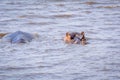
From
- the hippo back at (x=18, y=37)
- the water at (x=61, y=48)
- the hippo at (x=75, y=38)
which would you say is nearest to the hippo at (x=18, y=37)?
the hippo back at (x=18, y=37)

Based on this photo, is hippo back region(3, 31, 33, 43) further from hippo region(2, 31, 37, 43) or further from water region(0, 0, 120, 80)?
water region(0, 0, 120, 80)

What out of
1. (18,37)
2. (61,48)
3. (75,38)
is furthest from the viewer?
(18,37)

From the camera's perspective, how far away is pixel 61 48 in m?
12.3

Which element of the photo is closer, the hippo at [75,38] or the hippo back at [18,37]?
the hippo at [75,38]

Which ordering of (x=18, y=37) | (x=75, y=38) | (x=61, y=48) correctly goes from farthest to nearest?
(x=18, y=37) < (x=75, y=38) < (x=61, y=48)

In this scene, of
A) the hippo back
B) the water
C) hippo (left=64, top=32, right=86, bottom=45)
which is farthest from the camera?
the hippo back

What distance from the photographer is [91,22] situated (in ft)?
55.9

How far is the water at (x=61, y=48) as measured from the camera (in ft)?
32.5

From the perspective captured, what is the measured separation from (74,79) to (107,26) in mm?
6887

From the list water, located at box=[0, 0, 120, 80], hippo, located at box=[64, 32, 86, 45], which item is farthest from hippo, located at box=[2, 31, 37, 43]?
hippo, located at box=[64, 32, 86, 45]

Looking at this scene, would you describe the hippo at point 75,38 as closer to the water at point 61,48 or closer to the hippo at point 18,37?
the water at point 61,48

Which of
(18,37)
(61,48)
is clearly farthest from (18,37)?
(61,48)

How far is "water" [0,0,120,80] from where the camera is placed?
390 inches

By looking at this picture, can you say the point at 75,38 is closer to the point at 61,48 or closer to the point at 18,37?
the point at 61,48
